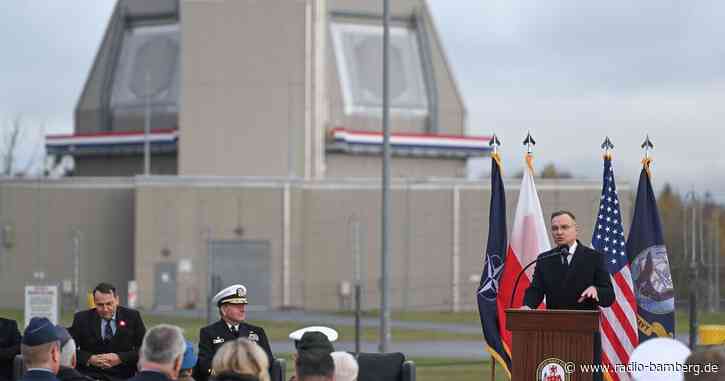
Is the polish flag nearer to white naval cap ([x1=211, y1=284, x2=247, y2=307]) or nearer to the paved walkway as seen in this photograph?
white naval cap ([x1=211, y1=284, x2=247, y2=307])

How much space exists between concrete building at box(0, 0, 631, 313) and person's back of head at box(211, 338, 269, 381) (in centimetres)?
4057

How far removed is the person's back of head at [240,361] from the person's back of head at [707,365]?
277cm

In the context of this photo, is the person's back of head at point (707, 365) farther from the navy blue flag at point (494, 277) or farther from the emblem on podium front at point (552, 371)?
the navy blue flag at point (494, 277)

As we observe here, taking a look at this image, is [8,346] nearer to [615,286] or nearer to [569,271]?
[569,271]

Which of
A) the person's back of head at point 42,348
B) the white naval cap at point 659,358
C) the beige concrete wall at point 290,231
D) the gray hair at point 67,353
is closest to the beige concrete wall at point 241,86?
the beige concrete wall at point 290,231

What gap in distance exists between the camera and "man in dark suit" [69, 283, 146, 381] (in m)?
13.9

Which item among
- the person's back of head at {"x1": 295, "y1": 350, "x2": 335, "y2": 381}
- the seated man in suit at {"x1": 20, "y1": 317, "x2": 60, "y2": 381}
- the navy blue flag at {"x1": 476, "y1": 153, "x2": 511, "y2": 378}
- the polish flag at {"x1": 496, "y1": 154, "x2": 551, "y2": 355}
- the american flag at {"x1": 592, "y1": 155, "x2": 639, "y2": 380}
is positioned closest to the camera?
the person's back of head at {"x1": 295, "y1": 350, "x2": 335, "y2": 381}

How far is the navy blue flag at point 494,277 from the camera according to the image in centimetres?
1589

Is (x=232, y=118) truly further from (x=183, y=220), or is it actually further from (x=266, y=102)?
(x=183, y=220)

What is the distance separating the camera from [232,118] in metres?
54.1

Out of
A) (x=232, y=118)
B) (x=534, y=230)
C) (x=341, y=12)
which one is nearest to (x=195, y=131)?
(x=232, y=118)

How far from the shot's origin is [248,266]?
51.3 metres

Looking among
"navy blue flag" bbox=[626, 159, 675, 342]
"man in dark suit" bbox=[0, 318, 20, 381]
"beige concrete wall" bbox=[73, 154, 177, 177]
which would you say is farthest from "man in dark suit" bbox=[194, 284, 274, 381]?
"beige concrete wall" bbox=[73, 154, 177, 177]

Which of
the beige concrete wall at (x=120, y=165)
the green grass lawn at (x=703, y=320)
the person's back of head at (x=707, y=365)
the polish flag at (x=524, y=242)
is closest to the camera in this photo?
the person's back of head at (x=707, y=365)
